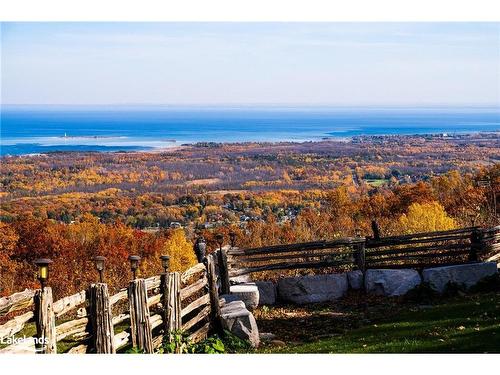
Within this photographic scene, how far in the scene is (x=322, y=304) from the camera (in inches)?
541

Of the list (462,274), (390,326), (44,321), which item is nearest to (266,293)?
(462,274)

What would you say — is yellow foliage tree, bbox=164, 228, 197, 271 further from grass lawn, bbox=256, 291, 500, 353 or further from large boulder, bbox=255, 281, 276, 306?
grass lawn, bbox=256, 291, 500, 353

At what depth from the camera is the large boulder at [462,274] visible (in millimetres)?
13453

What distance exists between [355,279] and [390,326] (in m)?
3.91

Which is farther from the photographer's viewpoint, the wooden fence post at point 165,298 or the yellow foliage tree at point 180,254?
the yellow foliage tree at point 180,254

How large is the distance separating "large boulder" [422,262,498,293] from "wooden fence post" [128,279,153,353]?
6.63m

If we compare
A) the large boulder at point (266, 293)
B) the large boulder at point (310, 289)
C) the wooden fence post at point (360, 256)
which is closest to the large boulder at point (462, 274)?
the wooden fence post at point (360, 256)

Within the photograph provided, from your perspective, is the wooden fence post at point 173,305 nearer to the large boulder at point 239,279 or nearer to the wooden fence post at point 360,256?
the large boulder at point 239,279

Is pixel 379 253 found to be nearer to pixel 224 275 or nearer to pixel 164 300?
pixel 224 275

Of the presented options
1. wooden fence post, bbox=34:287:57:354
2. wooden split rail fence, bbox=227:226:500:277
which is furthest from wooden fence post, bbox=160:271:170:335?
wooden split rail fence, bbox=227:226:500:277

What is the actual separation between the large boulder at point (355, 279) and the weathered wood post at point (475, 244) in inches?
93.6

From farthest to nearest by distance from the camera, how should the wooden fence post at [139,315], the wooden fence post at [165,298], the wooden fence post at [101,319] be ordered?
1. the wooden fence post at [165,298]
2. the wooden fence post at [139,315]
3. the wooden fence post at [101,319]

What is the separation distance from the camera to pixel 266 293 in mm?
13992

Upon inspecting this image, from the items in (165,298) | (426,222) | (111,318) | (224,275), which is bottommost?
(426,222)
